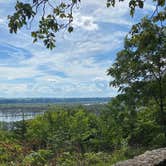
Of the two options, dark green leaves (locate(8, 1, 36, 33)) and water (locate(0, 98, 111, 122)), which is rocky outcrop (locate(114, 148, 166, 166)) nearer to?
dark green leaves (locate(8, 1, 36, 33))

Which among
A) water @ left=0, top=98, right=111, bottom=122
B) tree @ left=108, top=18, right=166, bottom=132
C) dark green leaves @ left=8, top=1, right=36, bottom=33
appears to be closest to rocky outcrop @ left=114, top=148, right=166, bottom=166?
→ dark green leaves @ left=8, top=1, right=36, bottom=33

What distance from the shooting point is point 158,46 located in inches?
710

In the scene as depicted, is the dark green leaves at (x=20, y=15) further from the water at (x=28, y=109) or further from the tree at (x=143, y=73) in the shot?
the water at (x=28, y=109)

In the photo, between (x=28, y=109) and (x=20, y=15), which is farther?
(x=28, y=109)

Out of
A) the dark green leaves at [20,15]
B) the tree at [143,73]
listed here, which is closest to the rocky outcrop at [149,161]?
the dark green leaves at [20,15]

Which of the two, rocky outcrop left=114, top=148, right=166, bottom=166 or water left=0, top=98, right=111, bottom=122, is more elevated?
water left=0, top=98, right=111, bottom=122

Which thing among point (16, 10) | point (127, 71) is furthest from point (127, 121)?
point (16, 10)

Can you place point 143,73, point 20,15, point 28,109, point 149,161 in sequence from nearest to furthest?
point 20,15, point 149,161, point 143,73, point 28,109

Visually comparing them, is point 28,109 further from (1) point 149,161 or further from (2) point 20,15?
(2) point 20,15

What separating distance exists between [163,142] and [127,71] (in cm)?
321

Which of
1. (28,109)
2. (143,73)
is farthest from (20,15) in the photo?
(28,109)

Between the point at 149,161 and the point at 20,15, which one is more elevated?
the point at 20,15

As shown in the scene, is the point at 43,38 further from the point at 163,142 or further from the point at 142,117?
the point at 142,117

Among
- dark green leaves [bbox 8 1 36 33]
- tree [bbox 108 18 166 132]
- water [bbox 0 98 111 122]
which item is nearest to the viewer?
dark green leaves [bbox 8 1 36 33]
